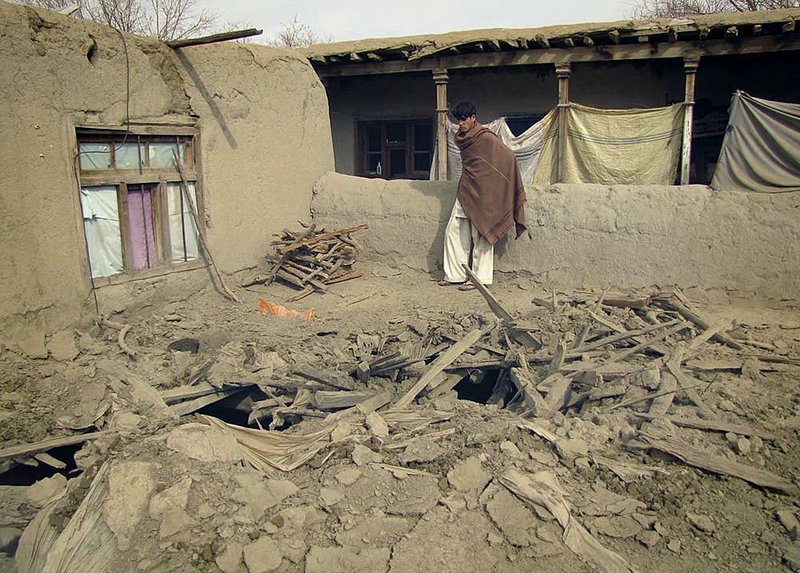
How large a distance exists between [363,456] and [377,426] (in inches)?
17.3

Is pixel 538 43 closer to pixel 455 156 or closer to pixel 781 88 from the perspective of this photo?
pixel 455 156

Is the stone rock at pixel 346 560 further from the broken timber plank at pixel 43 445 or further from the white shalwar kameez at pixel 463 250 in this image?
the white shalwar kameez at pixel 463 250

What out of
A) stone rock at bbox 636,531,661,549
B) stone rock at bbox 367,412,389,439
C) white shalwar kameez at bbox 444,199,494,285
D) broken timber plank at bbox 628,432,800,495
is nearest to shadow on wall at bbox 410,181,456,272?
white shalwar kameez at bbox 444,199,494,285

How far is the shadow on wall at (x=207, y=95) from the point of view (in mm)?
7509

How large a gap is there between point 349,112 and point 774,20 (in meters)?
6.94

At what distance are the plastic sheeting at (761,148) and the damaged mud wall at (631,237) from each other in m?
0.18

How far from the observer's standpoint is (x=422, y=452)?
4598 millimetres

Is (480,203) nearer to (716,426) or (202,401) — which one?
(202,401)

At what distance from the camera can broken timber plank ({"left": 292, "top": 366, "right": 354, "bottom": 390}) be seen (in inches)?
241

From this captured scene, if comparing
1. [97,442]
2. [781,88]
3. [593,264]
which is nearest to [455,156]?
[593,264]

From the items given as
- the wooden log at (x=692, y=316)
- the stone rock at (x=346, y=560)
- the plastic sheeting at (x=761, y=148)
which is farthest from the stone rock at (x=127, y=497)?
the plastic sheeting at (x=761, y=148)

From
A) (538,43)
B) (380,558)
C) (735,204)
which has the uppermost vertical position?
(538,43)

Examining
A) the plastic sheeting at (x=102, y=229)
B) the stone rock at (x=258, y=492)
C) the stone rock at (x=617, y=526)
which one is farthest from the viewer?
the plastic sheeting at (x=102, y=229)

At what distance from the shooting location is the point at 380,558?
3.63 metres
